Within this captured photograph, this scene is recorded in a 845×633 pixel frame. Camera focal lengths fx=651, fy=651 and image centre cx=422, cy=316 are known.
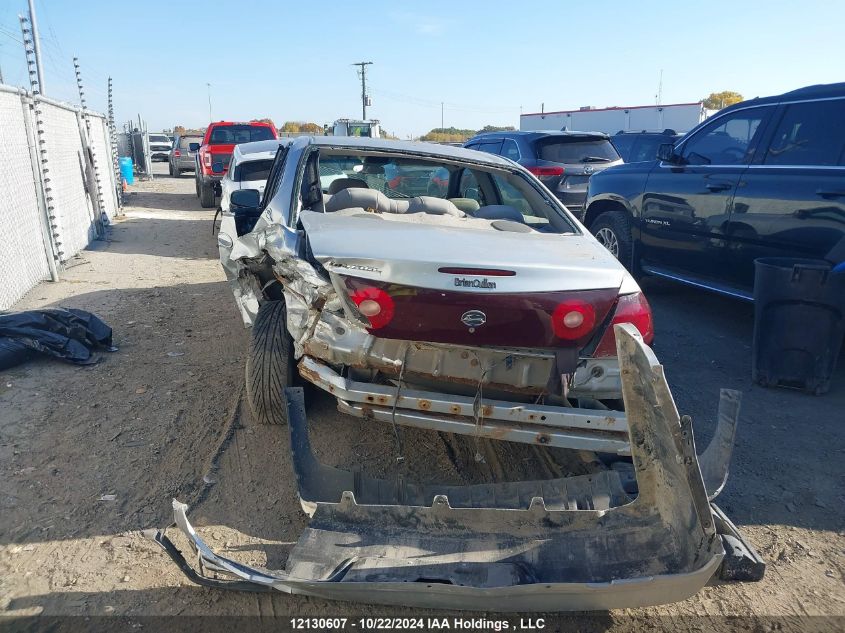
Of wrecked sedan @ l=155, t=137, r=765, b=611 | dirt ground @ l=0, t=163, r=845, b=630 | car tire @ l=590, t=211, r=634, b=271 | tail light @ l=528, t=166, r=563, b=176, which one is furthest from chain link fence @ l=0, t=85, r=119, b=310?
tail light @ l=528, t=166, r=563, b=176

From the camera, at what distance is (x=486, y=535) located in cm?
260

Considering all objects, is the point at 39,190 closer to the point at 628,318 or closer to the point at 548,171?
the point at 548,171

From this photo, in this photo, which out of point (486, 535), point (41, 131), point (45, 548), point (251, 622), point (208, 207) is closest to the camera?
point (251, 622)

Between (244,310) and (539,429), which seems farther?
(244,310)

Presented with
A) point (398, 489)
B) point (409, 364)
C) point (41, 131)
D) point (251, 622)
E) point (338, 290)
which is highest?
point (41, 131)

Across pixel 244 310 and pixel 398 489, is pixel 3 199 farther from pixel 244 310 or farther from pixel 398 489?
pixel 398 489

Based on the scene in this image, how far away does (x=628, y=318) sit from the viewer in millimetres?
3039

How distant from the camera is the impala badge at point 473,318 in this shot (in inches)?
112

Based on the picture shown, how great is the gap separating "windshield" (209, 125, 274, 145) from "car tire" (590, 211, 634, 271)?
10.4 m

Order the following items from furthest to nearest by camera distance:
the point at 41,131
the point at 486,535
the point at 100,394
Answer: the point at 41,131 → the point at 100,394 → the point at 486,535

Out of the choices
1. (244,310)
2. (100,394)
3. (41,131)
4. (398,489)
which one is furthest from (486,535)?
(41,131)

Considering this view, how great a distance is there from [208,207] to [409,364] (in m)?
14.2

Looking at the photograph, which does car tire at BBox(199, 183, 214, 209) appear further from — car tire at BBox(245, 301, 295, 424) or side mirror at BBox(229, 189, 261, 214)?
car tire at BBox(245, 301, 295, 424)

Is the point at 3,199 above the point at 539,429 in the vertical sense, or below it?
above
